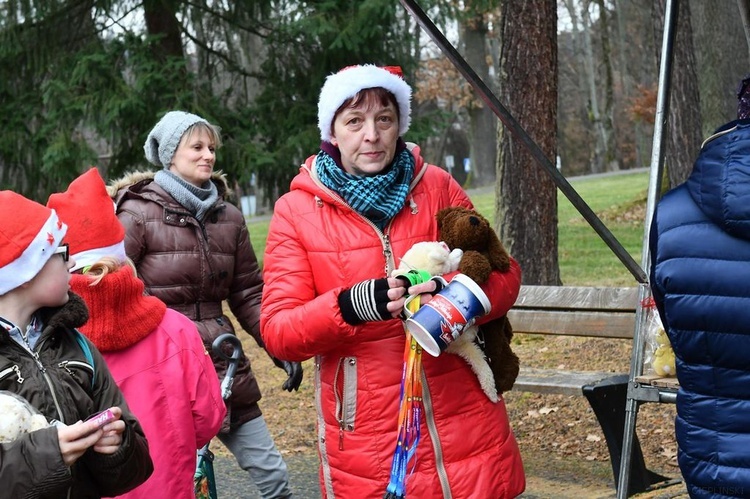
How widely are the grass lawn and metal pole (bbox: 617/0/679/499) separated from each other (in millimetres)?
7003

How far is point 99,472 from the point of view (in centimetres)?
288

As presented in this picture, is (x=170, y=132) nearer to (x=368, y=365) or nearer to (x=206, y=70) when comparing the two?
(x=368, y=365)

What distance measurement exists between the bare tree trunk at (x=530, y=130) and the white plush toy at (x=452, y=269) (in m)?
5.54

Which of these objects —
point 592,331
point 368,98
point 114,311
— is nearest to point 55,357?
point 114,311

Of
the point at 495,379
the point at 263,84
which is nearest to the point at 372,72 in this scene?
the point at 495,379

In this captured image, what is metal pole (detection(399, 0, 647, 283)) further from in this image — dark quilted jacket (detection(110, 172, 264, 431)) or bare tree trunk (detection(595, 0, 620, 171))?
bare tree trunk (detection(595, 0, 620, 171))

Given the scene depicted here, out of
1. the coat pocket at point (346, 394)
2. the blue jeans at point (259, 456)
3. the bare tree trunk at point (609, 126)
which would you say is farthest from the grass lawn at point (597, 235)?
the bare tree trunk at point (609, 126)

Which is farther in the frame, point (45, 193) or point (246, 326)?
point (45, 193)

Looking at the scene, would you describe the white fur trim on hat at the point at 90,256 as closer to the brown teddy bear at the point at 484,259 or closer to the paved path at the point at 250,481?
the brown teddy bear at the point at 484,259

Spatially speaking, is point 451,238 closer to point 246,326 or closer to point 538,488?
point 246,326

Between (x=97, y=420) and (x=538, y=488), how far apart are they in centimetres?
385

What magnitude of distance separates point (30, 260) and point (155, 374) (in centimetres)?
Answer: 92

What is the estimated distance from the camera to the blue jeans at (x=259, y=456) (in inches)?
Result: 203

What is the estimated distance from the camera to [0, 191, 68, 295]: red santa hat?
2.86 m
